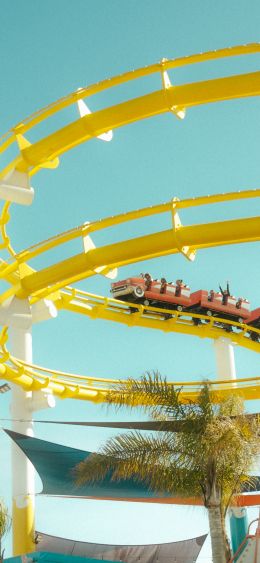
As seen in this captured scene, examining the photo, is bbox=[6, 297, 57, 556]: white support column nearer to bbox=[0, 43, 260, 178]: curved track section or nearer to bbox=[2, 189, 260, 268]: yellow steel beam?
bbox=[2, 189, 260, 268]: yellow steel beam

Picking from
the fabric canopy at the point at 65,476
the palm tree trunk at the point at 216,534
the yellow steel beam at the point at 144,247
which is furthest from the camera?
the fabric canopy at the point at 65,476

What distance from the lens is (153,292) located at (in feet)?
79.4

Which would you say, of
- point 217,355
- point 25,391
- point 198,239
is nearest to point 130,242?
point 198,239

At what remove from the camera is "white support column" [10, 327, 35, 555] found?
60.5ft

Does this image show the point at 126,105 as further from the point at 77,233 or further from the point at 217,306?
the point at 217,306

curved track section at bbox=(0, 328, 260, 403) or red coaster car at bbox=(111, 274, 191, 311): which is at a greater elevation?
red coaster car at bbox=(111, 274, 191, 311)

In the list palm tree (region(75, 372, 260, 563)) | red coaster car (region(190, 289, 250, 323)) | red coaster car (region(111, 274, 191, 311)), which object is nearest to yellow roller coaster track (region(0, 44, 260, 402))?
palm tree (region(75, 372, 260, 563))

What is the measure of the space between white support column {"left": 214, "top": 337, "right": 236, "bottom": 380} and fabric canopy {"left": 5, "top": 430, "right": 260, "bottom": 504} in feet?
16.1

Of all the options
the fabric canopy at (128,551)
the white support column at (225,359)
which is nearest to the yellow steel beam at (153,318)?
the white support column at (225,359)

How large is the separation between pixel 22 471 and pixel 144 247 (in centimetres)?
699

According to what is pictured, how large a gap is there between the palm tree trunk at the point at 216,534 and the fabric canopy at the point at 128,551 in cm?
706

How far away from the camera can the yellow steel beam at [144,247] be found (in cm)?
1388

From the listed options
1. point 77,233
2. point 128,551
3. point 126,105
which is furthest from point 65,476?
point 126,105

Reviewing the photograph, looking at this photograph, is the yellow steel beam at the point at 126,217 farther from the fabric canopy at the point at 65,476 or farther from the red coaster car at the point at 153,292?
the red coaster car at the point at 153,292
